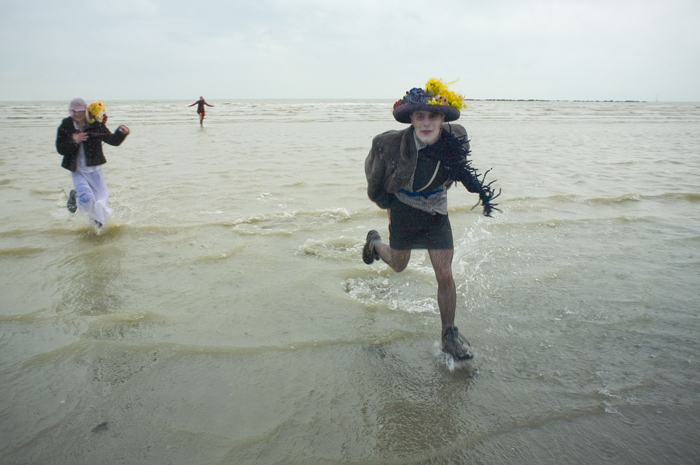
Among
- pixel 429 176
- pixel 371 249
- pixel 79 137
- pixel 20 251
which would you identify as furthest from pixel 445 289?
pixel 79 137

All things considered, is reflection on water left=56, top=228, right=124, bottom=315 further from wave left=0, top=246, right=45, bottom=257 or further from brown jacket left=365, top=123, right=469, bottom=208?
brown jacket left=365, top=123, right=469, bottom=208

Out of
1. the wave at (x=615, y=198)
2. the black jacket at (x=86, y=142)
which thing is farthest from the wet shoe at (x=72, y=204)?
the wave at (x=615, y=198)

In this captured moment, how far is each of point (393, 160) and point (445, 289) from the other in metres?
0.99

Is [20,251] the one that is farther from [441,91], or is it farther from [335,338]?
[441,91]

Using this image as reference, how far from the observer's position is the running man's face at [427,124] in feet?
9.75

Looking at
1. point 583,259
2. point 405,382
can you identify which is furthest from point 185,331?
point 583,259

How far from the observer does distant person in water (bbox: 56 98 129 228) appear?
19.1ft

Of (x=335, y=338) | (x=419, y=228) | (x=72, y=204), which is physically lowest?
(x=335, y=338)

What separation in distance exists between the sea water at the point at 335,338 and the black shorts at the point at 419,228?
2.33 feet

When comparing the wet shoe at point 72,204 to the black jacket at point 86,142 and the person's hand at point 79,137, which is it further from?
the person's hand at point 79,137

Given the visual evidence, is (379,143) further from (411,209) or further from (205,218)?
(205,218)

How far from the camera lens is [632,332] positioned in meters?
3.31

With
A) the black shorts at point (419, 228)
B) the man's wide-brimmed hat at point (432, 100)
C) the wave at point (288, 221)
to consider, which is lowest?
the wave at point (288, 221)

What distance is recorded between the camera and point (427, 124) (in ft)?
9.78
